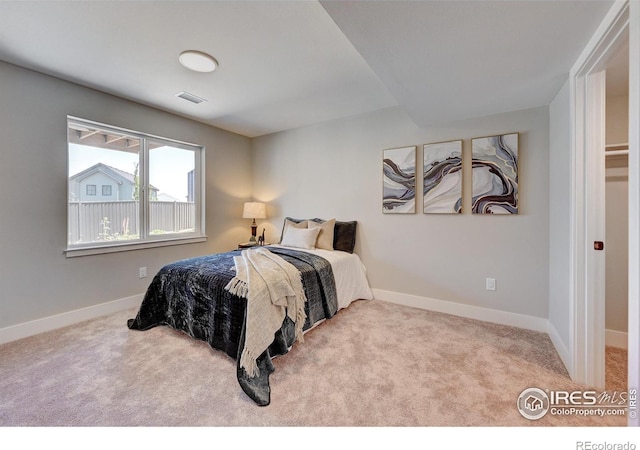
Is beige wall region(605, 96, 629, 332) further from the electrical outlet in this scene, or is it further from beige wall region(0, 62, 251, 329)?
beige wall region(0, 62, 251, 329)

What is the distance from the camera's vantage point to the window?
2.72 m

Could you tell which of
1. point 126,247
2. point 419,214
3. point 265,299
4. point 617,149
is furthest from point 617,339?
point 126,247

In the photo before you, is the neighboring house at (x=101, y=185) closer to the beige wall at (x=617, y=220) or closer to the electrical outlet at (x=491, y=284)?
the electrical outlet at (x=491, y=284)

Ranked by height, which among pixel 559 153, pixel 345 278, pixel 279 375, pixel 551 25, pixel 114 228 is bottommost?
pixel 279 375

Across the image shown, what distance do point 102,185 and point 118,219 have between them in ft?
1.33

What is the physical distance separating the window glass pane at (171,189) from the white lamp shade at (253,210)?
0.74 meters

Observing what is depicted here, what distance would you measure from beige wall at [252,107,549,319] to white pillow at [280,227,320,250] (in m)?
0.48

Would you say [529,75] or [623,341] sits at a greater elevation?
[529,75]

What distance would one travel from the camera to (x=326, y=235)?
3.31m

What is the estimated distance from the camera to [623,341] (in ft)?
7.00
